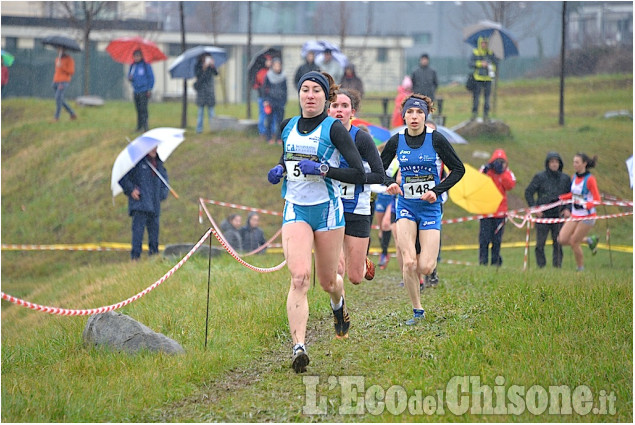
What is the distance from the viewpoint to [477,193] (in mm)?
13523

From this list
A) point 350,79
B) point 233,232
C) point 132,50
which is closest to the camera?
point 233,232

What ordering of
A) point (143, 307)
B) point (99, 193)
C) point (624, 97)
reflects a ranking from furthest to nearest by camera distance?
point (624, 97)
point (99, 193)
point (143, 307)

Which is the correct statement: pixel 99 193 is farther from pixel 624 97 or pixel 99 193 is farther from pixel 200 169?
pixel 624 97

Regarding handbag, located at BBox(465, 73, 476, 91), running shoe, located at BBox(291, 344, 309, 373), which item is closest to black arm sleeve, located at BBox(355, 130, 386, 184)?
running shoe, located at BBox(291, 344, 309, 373)

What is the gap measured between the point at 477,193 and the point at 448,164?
489 centimetres

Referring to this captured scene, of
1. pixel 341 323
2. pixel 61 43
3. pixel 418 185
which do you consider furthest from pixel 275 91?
pixel 341 323

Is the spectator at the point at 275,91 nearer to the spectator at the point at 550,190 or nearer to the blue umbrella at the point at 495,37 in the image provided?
the blue umbrella at the point at 495,37

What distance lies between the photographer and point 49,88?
3975cm

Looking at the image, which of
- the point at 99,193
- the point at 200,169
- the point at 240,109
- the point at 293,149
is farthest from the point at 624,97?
the point at 293,149

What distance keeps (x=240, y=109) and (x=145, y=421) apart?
29.3 metres

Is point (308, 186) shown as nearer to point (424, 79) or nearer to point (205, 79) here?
point (424, 79)

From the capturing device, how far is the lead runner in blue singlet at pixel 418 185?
344 inches

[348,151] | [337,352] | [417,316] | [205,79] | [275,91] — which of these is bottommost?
[337,352]

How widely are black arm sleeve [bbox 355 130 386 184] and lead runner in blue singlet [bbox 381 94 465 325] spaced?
2.97ft
